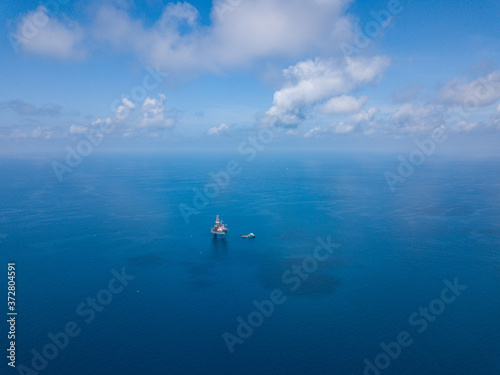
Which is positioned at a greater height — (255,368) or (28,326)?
(28,326)

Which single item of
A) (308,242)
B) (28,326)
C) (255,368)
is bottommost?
(255,368)

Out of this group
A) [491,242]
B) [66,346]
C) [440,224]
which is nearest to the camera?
[66,346]

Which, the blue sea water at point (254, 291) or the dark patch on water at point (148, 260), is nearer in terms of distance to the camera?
the blue sea water at point (254, 291)

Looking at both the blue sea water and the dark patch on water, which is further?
the dark patch on water

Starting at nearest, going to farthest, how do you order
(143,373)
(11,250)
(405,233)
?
1. (143,373)
2. (11,250)
3. (405,233)

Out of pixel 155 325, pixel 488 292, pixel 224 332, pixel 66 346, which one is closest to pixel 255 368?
pixel 224 332

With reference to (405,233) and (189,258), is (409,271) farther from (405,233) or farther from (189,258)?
(189,258)

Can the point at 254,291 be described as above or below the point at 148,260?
below

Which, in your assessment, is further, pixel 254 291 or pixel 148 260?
pixel 148 260
